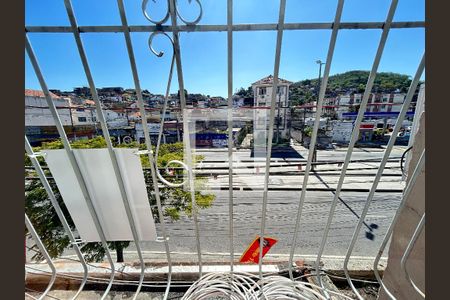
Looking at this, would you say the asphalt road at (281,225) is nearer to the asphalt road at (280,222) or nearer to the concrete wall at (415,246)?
the asphalt road at (280,222)

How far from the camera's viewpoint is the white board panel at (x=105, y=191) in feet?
2.99

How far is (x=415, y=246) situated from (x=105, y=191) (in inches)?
59.7

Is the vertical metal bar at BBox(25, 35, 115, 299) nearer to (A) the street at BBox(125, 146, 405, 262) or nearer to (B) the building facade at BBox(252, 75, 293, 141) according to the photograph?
(B) the building facade at BBox(252, 75, 293, 141)

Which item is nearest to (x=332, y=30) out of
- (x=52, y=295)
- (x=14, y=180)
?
(x=14, y=180)

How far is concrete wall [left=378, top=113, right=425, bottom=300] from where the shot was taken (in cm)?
93

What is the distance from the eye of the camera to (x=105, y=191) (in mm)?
985

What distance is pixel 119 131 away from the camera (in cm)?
290

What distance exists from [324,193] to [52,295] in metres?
11.6

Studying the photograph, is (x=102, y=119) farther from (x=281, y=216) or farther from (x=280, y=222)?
(x=281, y=216)

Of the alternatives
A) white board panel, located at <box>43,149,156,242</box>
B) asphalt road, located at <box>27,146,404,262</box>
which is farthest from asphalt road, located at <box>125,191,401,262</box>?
white board panel, located at <box>43,149,156,242</box>

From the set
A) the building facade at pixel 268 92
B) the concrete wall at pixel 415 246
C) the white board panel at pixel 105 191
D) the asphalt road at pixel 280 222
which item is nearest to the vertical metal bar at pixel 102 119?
the white board panel at pixel 105 191

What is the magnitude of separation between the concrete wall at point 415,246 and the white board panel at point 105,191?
130 centimetres

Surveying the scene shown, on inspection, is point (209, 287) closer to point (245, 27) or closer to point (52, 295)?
point (52, 295)

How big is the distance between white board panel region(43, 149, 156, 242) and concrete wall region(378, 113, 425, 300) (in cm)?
130
